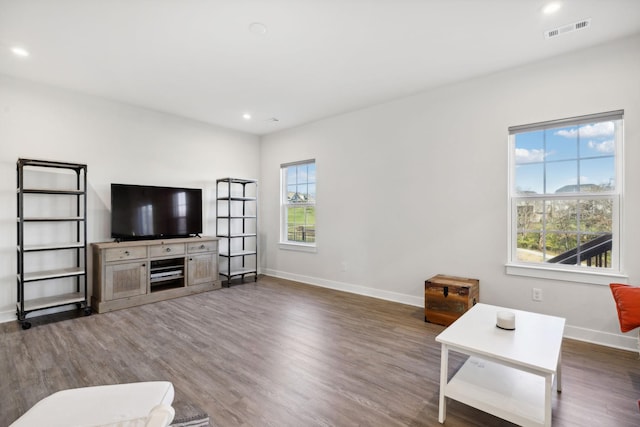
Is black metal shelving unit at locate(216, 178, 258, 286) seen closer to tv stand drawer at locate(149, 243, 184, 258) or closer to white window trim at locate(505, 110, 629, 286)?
tv stand drawer at locate(149, 243, 184, 258)

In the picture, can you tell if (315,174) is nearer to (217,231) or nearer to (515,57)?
(217,231)

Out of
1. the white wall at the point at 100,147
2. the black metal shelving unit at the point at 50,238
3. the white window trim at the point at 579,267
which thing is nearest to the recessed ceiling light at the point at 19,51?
the white wall at the point at 100,147

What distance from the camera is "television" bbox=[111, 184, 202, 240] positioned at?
3.86 m

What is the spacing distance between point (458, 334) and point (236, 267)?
14.1ft

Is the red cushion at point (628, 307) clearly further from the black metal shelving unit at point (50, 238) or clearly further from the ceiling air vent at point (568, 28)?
the black metal shelving unit at point (50, 238)

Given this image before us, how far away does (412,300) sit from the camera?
3777mm

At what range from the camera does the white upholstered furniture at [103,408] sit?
101 centimetres

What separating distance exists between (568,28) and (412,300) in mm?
3023

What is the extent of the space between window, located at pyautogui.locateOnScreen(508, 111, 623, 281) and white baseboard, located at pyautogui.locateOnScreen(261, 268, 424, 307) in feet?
4.11

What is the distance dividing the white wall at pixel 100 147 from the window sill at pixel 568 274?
172 inches

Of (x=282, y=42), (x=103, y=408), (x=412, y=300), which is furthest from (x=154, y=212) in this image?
(x=412, y=300)

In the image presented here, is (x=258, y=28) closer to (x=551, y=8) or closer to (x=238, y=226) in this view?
(x=551, y=8)

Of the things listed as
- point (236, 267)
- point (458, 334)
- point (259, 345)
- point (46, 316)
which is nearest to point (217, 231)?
point (236, 267)

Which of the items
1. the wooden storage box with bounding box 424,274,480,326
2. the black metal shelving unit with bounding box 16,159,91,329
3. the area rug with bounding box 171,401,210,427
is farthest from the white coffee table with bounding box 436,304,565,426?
the black metal shelving unit with bounding box 16,159,91,329
